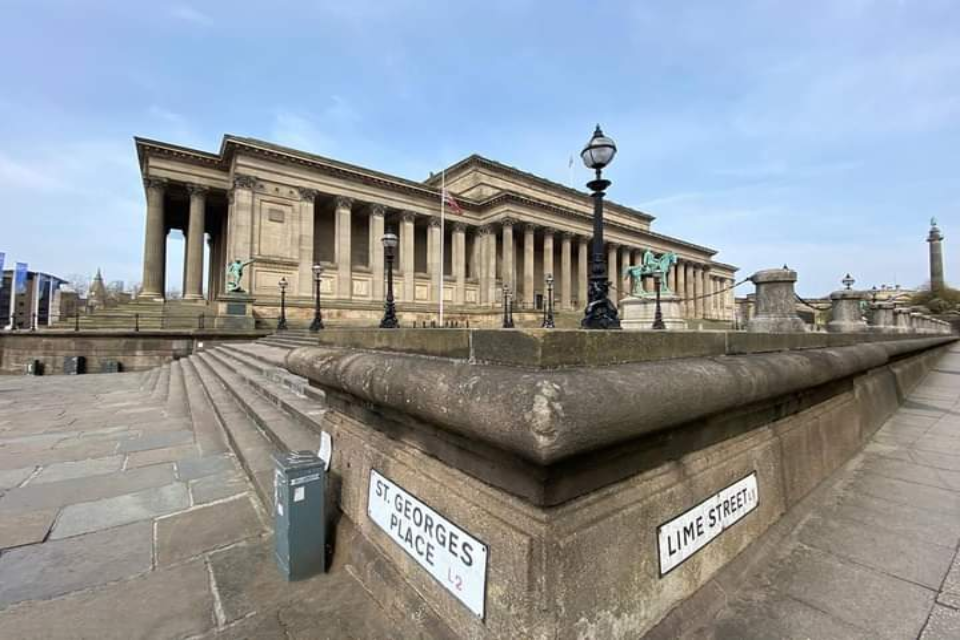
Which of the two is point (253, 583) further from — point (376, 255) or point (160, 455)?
point (376, 255)

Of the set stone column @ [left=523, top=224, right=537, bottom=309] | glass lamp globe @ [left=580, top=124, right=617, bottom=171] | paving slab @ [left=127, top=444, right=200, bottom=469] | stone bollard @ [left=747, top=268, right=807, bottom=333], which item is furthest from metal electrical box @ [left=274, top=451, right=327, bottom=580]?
stone column @ [left=523, top=224, right=537, bottom=309]

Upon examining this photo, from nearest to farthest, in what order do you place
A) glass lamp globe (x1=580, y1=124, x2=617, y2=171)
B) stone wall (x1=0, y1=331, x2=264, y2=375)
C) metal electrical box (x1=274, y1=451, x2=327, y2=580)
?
metal electrical box (x1=274, y1=451, x2=327, y2=580)
glass lamp globe (x1=580, y1=124, x2=617, y2=171)
stone wall (x1=0, y1=331, x2=264, y2=375)

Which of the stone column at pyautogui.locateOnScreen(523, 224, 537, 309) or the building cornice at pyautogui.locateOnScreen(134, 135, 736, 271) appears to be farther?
the stone column at pyautogui.locateOnScreen(523, 224, 537, 309)

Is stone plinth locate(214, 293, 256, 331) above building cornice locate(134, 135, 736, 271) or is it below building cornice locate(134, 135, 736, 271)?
below

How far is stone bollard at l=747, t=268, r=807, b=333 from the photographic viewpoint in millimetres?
5094

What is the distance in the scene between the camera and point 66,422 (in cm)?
671

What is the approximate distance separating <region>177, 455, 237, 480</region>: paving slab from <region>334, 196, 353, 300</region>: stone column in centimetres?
2776

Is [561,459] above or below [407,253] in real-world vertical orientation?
below

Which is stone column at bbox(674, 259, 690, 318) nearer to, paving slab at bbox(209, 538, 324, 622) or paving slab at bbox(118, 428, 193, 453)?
paving slab at bbox(118, 428, 193, 453)

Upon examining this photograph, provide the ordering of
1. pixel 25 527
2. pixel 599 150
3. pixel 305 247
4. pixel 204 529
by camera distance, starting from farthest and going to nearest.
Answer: pixel 305 247
pixel 599 150
pixel 25 527
pixel 204 529

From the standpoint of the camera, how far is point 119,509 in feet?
11.0

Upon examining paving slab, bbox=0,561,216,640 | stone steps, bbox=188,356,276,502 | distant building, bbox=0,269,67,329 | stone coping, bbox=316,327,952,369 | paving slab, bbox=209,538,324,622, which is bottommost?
paving slab, bbox=0,561,216,640

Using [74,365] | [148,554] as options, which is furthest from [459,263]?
[148,554]

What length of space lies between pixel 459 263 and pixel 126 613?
36642 millimetres
